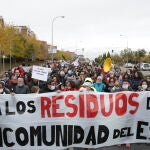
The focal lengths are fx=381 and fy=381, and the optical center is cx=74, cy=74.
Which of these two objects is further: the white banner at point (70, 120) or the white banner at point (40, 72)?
the white banner at point (40, 72)

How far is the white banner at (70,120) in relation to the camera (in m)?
6.46

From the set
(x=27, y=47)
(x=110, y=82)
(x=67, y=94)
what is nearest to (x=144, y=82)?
(x=110, y=82)

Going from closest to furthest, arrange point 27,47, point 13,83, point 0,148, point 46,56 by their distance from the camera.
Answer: point 0,148 → point 13,83 → point 27,47 → point 46,56

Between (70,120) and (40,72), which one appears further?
(40,72)

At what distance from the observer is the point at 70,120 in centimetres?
655

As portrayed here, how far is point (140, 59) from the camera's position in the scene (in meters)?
93.6

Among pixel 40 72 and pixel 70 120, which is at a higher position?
pixel 40 72

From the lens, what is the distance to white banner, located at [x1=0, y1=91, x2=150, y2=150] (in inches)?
255

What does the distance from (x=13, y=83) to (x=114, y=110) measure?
212 inches

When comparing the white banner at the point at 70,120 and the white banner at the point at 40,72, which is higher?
the white banner at the point at 40,72

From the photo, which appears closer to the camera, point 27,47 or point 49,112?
point 49,112

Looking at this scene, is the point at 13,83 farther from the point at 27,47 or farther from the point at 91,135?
the point at 27,47

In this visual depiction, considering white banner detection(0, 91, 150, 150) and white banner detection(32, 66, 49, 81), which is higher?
white banner detection(32, 66, 49, 81)

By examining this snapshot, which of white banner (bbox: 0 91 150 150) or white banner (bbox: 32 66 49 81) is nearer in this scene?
white banner (bbox: 0 91 150 150)
